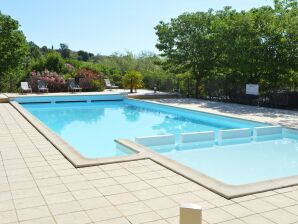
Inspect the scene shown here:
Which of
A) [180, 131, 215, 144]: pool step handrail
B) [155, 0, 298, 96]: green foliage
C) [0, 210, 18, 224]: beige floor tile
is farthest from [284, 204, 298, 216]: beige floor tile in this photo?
[155, 0, 298, 96]: green foliage

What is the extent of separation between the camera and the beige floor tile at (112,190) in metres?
4.62

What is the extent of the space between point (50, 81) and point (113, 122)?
852 centimetres

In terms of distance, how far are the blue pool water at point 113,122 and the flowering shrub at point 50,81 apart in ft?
9.31

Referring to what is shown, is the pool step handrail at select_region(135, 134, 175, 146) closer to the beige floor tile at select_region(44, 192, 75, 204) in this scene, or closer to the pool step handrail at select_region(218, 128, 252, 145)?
the pool step handrail at select_region(218, 128, 252, 145)

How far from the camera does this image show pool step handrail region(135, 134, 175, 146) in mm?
8547

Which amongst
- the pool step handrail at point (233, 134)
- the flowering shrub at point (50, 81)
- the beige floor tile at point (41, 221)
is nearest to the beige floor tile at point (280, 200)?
the beige floor tile at point (41, 221)

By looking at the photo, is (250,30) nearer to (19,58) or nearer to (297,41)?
(297,41)

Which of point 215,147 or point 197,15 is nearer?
point 215,147

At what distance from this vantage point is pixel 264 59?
48.9ft

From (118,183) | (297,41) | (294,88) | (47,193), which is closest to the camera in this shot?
(47,193)

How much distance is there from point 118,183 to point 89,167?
0.97 meters

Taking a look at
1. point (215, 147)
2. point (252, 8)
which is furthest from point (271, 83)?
point (215, 147)

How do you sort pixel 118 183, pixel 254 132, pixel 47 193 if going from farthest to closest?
pixel 254 132 < pixel 118 183 < pixel 47 193

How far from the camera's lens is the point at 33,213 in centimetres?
395
